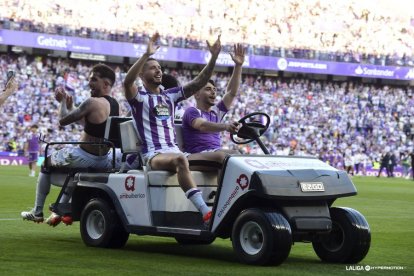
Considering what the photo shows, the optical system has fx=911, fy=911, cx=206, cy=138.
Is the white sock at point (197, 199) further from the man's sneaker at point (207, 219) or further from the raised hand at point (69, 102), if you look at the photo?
the raised hand at point (69, 102)

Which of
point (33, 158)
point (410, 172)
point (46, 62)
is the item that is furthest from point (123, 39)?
point (33, 158)

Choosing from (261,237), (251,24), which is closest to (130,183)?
(261,237)

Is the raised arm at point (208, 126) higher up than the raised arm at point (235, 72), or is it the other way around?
the raised arm at point (235, 72)

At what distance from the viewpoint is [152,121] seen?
9.62 m

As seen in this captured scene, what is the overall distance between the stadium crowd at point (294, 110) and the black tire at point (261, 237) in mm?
38298

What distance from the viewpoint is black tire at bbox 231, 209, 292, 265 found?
8.16m

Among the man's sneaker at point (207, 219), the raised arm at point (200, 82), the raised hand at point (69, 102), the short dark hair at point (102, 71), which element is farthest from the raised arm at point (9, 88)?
the man's sneaker at point (207, 219)

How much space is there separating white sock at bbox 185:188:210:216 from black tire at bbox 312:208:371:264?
1289mm

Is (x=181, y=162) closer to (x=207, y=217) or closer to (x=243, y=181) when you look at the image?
(x=207, y=217)

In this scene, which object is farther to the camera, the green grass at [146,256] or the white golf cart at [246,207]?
the white golf cart at [246,207]

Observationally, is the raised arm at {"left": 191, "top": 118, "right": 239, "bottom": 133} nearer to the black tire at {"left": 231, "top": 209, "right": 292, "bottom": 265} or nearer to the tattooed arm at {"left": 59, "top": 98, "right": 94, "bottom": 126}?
the black tire at {"left": 231, "top": 209, "right": 292, "bottom": 265}

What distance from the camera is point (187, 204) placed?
30.3ft

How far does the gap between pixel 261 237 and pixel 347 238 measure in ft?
3.23

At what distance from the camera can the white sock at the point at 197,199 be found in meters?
8.80
